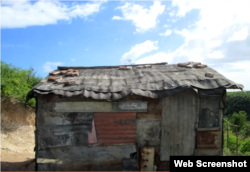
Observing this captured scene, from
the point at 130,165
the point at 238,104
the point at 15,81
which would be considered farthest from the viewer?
the point at 238,104

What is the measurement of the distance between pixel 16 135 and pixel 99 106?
802 cm

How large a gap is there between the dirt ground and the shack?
2935 millimetres

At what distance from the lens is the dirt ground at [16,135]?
7.90 meters

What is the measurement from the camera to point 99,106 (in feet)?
16.7

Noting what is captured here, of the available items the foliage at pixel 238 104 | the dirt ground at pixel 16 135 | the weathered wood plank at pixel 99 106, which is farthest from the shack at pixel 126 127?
the foliage at pixel 238 104

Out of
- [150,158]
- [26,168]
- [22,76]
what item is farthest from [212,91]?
[22,76]

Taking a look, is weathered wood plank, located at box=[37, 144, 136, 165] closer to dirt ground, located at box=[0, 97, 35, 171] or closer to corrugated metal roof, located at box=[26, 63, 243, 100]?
corrugated metal roof, located at box=[26, 63, 243, 100]

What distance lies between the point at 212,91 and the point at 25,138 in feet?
32.9

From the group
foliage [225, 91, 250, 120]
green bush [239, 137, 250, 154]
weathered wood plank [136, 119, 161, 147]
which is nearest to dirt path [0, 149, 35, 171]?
weathered wood plank [136, 119, 161, 147]

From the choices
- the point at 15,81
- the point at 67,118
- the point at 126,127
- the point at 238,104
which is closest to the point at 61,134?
the point at 67,118

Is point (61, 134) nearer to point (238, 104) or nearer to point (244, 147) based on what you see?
point (244, 147)

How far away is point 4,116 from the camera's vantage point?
37.2 ft

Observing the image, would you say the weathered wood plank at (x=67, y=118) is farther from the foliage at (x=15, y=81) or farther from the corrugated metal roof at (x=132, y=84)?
the foliage at (x=15, y=81)

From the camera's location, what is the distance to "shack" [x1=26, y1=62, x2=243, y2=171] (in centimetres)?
507
